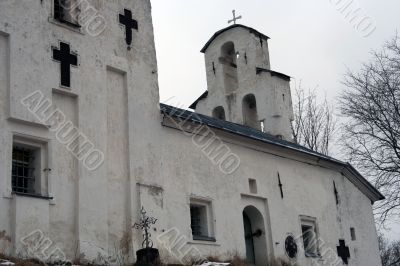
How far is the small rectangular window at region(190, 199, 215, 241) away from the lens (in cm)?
1434

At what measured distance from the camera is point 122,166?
12680mm

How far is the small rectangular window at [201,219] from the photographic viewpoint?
47.0 feet

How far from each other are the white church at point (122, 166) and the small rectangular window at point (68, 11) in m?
0.03

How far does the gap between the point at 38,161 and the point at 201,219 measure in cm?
467

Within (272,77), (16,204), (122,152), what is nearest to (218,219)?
(122,152)

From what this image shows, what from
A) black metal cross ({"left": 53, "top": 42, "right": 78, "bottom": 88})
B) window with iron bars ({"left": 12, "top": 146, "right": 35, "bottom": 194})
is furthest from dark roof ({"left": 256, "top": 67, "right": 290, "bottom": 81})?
window with iron bars ({"left": 12, "top": 146, "right": 35, "bottom": 194})

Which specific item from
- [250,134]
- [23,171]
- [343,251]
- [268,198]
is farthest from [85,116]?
[343,251]

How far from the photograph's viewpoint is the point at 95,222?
11617mm

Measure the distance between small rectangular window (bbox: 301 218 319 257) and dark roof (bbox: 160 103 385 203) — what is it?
6.69 feet

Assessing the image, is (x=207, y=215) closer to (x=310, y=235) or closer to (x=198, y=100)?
(x=310, y=235)

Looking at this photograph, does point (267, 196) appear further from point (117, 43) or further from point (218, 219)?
point (117, 43)

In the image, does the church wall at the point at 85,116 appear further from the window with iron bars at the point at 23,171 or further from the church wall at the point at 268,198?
the church wall at the point at 268,198

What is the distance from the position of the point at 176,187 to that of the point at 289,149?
4.86 metres

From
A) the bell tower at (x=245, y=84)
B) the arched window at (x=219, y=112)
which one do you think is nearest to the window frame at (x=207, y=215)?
the bell tower at (x=245, y=84)
